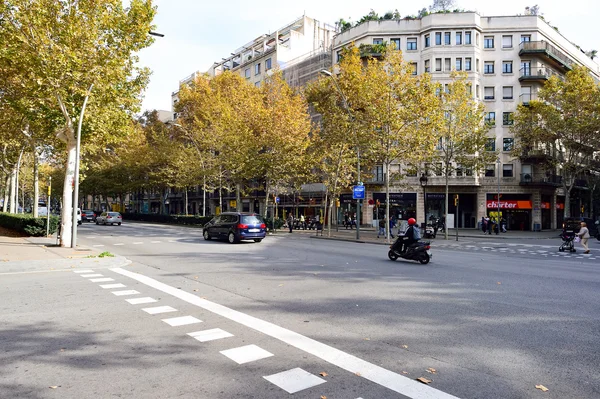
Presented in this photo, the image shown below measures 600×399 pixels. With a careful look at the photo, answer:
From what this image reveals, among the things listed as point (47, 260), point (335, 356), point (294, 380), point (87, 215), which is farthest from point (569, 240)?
point (87, 215)

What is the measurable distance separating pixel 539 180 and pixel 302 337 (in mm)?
42218

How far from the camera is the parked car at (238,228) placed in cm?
2036

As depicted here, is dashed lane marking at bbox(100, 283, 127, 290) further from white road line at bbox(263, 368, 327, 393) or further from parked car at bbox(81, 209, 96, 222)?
parked car at bbox(81, 209, 96, 222)

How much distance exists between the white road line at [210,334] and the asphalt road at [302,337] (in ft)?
0.13

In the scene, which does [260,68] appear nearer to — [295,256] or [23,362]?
[295,256]

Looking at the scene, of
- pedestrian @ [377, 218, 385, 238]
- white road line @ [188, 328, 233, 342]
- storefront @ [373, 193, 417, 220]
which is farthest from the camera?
storefront @ [373, 193, 417, 220]

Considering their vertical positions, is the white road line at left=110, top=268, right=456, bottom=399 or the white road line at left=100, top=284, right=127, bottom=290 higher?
the white road line at left=110, top=268, right=456, bottom=399

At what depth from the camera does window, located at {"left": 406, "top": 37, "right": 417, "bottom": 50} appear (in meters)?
42.4

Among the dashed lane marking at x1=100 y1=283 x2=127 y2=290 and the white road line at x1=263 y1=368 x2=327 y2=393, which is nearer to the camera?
the white road line at x1=263 y1=368 x2=327 y2=393

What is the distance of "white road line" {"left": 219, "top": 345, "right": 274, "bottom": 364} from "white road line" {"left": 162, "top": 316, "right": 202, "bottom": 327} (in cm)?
140

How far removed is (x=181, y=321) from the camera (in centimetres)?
602

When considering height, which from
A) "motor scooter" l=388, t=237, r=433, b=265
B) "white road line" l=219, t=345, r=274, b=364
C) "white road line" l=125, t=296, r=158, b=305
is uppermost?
"motor scooter" l=388, t=237, r=433, b=265

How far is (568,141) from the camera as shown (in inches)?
1346

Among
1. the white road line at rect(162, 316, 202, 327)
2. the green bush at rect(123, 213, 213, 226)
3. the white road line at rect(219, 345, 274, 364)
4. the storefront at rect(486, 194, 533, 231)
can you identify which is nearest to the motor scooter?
the white road line at rect(162, 316, 202, 327)
